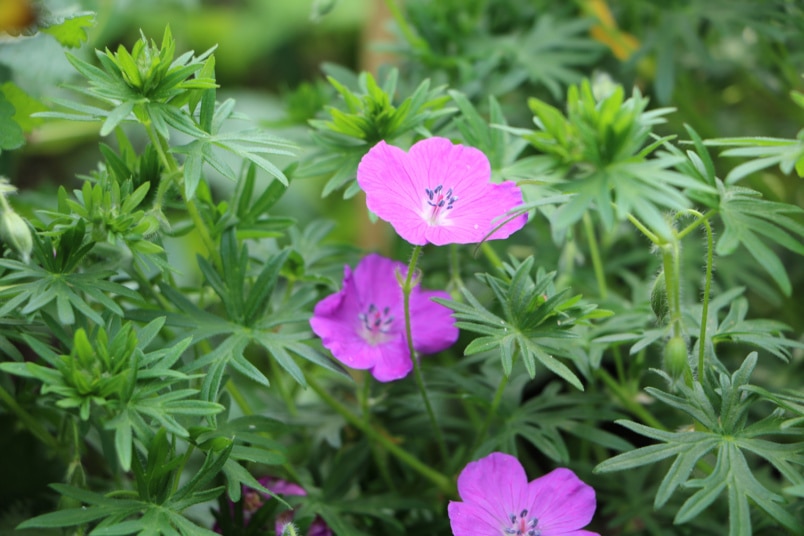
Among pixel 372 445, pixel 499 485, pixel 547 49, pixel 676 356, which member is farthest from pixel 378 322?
pixel 547 49

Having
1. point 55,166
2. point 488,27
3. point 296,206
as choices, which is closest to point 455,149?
point 488,27

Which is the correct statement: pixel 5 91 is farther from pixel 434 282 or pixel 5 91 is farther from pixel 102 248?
pixel 434 282

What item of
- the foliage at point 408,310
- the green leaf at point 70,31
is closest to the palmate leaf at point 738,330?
the foliage at point 408,310

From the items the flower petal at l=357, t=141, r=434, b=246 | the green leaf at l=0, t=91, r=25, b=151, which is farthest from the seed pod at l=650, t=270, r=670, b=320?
the green leaf at l=0, t=91, r=25, b=151

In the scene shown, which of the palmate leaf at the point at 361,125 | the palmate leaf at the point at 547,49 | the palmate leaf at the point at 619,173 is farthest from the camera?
the palmate leaf at the point at 547,49

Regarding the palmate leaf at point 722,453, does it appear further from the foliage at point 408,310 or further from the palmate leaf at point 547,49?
the palmate leaf at point 547,49

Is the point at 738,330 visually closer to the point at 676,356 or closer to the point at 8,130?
the point at 676,356

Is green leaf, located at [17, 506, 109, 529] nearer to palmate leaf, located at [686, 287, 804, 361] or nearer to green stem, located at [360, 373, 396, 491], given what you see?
green stem, located at [360, 373, 396, 491]
